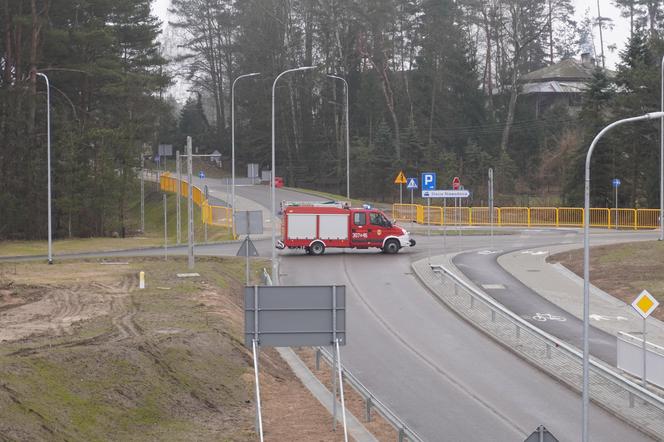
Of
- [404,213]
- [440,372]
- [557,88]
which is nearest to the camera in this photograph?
[440,372]

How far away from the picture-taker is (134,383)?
53.1 feet

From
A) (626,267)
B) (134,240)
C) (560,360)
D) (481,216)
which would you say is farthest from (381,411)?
(481,216)

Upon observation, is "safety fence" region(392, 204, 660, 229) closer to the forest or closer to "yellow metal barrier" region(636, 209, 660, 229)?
"yellow metal barrier" region(636, 209, 660, 229)

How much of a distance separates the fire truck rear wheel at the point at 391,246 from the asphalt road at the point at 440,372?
19.2 ft

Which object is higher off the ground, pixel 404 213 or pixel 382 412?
pixel 404 213

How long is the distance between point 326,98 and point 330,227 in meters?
50.4

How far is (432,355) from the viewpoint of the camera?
875 inches

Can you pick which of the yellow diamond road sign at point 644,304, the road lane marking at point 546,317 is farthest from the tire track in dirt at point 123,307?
the road lane marking at point 546,317

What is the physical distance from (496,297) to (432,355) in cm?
830

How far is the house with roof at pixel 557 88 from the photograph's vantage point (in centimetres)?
8675

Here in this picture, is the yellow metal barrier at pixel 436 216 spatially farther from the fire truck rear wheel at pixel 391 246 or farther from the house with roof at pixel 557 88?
the house with roof at pixel 557 88

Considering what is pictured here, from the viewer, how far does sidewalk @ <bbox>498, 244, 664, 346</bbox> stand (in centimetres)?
2605

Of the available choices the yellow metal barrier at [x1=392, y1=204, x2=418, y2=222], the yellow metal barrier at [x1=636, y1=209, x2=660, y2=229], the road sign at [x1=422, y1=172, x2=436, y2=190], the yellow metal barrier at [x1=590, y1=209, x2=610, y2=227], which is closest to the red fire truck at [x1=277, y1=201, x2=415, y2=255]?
the road sign at [x1=422, y1=172, x2=436, y2=190]

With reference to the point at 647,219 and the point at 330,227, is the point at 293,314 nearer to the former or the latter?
the point at 330,227
